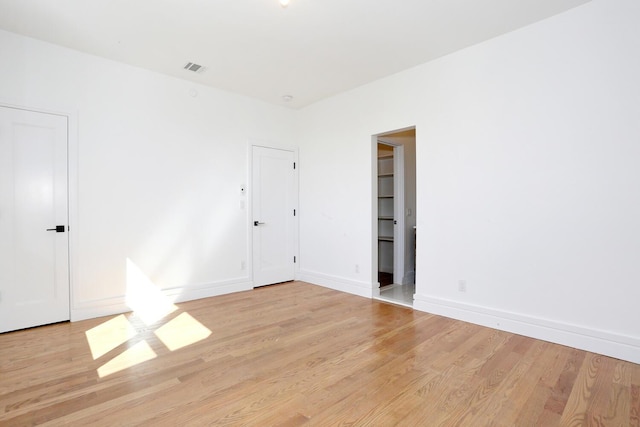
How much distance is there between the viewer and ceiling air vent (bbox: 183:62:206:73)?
3.72 m

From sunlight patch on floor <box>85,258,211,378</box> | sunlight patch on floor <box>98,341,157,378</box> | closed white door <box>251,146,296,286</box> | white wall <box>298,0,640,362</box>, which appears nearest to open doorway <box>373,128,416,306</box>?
white wall <box>298,0,640,362</box>

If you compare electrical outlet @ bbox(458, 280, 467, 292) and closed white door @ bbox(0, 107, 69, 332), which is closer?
closed white door @ bbox(0, 107, 69, 332)

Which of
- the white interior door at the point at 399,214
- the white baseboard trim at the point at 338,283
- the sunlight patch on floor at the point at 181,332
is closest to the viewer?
the sunlight patch on floor at the point at 181,332

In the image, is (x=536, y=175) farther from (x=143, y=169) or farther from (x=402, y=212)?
(x=143, y=169)

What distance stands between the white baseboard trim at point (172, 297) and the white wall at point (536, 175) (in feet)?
8.39

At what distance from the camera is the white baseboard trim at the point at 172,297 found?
345cm

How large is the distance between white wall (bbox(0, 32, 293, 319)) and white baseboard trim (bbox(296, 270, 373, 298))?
1010mm

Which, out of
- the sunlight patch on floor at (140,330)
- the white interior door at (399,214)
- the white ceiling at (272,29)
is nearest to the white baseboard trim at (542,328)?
the white interior door at (399,214)

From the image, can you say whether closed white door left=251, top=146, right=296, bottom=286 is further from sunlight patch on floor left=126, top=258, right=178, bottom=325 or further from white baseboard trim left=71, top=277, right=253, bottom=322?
sunlight patch on floor left=126, top=258, right=178, bottom=325

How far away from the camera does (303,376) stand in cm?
224

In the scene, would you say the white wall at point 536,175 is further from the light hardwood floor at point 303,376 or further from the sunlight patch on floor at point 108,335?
the sunlight patch on floor at point 108,335

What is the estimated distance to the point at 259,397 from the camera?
199cm

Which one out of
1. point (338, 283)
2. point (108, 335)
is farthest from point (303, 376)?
point (338, 283)

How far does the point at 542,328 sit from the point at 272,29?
373cm
